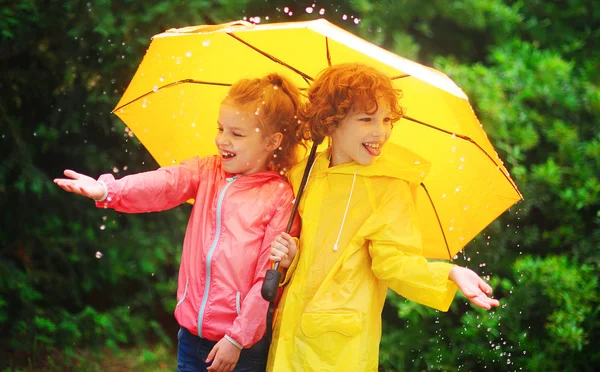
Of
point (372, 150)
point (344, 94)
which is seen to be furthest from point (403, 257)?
point (344, 94)

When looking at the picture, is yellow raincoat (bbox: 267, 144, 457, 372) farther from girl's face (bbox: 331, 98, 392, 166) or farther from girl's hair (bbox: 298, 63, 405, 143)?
girl's hair (bbox: 298, 63, 405, 143)

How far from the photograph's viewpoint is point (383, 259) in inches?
103

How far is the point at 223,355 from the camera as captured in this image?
264 cm

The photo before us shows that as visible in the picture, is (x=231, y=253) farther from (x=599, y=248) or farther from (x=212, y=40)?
(x=599, y=248)

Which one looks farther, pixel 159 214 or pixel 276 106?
pixel 159 214

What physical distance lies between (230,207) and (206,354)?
1.73 ft

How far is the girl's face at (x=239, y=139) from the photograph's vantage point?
287cm

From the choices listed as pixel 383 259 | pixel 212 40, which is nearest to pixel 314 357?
pixel 383 259

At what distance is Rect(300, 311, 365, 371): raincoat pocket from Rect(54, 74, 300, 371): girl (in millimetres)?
199

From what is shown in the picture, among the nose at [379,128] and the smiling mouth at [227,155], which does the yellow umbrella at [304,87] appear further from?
the smiling mouth at [227,155]

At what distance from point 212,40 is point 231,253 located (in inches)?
35.5

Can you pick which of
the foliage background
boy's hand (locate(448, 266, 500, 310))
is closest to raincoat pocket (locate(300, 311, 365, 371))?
boy's hand (locate(448, 266, 500, 310))

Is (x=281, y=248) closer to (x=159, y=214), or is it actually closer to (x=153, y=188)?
(x=153, y=188)

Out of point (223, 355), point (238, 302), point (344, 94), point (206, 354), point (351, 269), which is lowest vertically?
point (206, 354)
